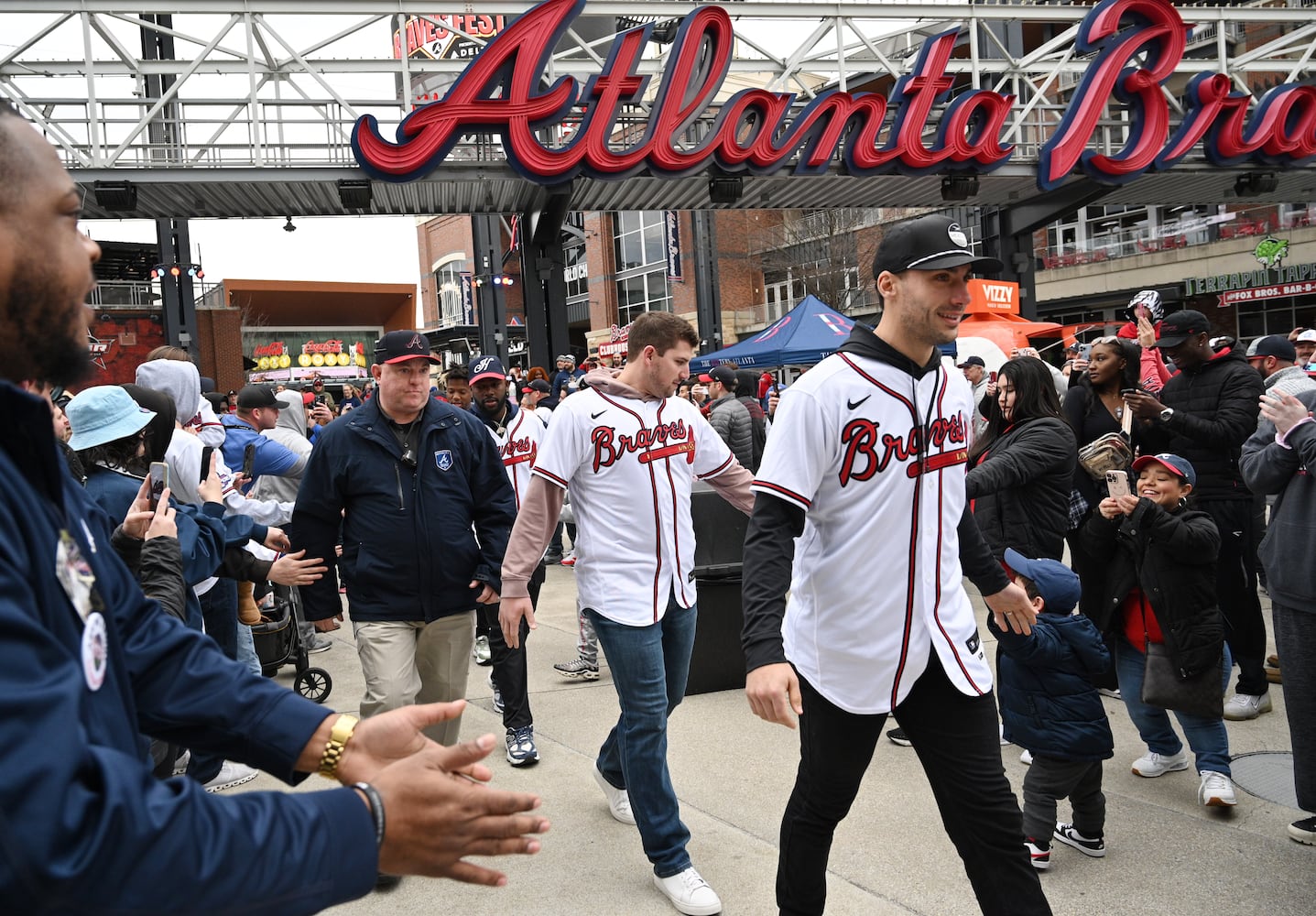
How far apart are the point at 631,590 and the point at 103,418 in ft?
6.84

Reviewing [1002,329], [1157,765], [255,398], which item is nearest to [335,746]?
[1157,765]

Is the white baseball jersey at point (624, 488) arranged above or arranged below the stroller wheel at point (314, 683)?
above

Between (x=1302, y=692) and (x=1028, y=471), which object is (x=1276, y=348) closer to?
(x=1028, y=471)

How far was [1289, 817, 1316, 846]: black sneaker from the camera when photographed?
148 inches

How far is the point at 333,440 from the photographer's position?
402 cm

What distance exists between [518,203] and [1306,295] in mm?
28520

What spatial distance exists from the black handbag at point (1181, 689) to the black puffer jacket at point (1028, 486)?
1.12 m

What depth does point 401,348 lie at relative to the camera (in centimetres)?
413

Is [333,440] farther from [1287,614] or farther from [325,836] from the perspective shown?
[1287,614]

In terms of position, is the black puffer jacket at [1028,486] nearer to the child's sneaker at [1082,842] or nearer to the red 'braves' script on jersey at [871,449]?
the child's sneaker at [1082,842]

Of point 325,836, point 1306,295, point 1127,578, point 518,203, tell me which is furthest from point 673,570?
point 1306,295

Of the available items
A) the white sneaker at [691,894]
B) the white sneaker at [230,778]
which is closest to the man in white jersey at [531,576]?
the white sneaker at [691,894]

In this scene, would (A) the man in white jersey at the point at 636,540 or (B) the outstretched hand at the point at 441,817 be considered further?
(A) the man in white jersey at the point at 636,540

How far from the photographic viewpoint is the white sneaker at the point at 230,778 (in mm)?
5039
